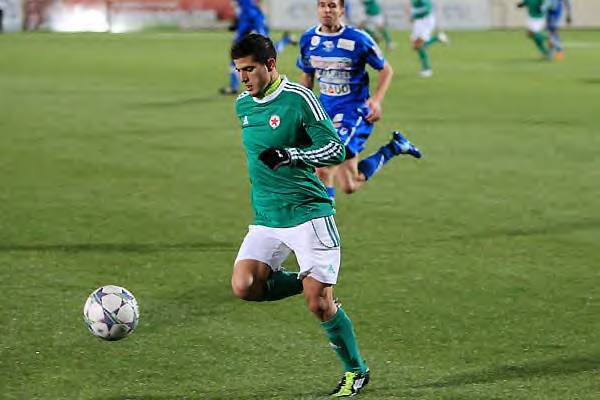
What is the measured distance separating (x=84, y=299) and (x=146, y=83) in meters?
16.6

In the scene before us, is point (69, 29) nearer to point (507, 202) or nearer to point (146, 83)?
point (146, 83)

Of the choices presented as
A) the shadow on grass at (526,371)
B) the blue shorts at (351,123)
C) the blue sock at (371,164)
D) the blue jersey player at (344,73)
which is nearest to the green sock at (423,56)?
the blue sock at (371,164)

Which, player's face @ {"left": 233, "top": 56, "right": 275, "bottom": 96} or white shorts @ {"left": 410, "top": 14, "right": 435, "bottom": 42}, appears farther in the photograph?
white shorts @ {"left": 410, "top": 14, "right": 435, "bottom": 42}

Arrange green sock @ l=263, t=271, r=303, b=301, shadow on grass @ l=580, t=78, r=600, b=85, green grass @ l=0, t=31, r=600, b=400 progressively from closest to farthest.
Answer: green sock @ l=263, t=271, r=303, b=301 < green grass @ l=0, t=31, r=600, b=400 < shadow on grass @ l=580, t=78, r=600, b=85

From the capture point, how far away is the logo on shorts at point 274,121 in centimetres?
621

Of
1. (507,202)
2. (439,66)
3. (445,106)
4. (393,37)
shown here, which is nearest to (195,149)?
(507,202)

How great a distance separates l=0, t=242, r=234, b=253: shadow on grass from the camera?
32.8 ft

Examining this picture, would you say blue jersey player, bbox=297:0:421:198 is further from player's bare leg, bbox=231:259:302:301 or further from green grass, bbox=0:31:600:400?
player's bare leg, bbox=231:259:302:301

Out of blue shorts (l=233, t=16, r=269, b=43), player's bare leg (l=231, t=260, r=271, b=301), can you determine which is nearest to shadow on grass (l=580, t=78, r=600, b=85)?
blue shorts (l=233, t=16, r=269, b=43)

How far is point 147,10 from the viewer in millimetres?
45375

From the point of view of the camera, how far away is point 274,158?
5.85 m

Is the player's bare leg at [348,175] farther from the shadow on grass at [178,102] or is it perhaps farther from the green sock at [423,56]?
the green sock at [423,56]

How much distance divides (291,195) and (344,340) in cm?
80

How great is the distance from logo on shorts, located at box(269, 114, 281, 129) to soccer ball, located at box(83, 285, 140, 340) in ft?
4.82
